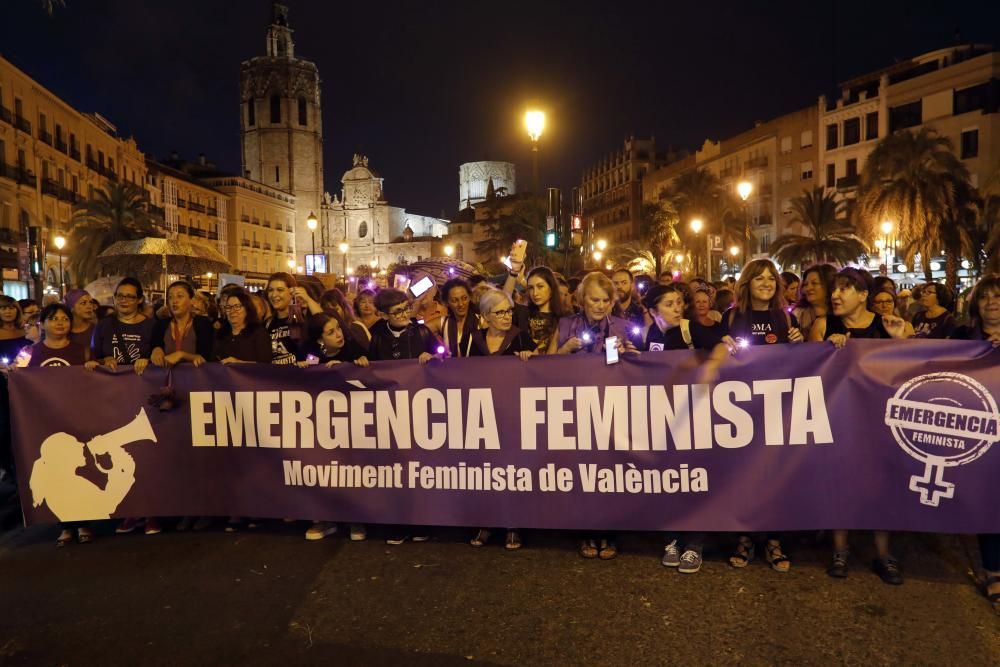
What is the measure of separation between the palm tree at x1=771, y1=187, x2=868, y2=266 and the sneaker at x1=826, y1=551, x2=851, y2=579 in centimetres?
3605

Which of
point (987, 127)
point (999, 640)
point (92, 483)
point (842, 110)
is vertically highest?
point (842, 110)

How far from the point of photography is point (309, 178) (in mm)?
97062

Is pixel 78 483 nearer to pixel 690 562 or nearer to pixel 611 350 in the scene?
pixel 611 350

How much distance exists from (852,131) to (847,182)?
3423 mm

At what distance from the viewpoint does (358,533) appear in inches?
218

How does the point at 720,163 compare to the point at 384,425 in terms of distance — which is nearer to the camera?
the point at 384,425

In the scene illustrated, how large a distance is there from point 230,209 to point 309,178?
17818 mm

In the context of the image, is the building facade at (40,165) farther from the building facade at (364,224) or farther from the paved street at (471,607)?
the building facade at (364,224)

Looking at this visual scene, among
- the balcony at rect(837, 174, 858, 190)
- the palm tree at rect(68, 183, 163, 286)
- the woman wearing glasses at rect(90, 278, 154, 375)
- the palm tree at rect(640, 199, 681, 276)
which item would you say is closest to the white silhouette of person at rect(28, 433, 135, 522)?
the woman wearing glasses at rect(90, 278, 154, 375)

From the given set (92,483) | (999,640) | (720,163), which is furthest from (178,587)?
(720,163)

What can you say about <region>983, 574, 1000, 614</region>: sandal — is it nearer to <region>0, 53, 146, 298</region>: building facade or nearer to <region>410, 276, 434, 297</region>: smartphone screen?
<region>410, 276, 434, 297</region>: smartphone screen

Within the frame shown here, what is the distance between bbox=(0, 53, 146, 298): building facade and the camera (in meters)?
37.6

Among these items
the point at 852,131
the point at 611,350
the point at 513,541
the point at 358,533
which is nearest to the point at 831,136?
the point at 852,131

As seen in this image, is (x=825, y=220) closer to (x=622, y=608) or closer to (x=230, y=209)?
(x=622, y=608)
